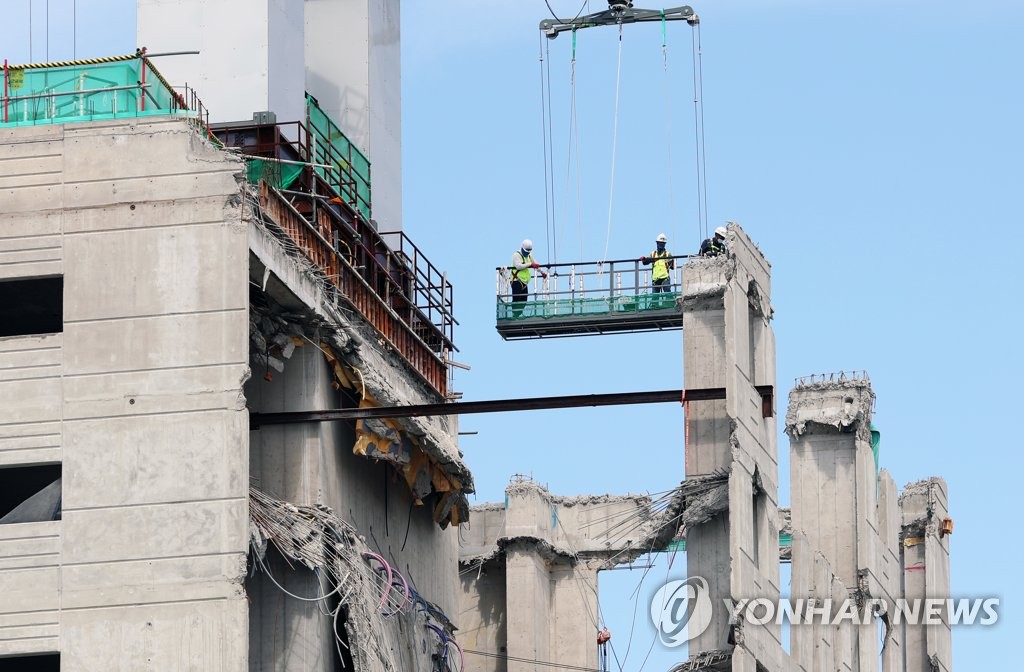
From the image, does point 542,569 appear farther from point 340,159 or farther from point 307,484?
point 307,484

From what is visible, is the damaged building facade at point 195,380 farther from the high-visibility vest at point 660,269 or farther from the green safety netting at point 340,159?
the high-visibility vest at point 660,269

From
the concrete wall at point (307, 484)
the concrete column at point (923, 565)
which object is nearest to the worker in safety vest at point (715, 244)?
the concrete wall at point (307, 484)

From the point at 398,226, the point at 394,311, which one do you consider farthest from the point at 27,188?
the point at 398,226

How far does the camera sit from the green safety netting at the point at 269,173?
5438cm

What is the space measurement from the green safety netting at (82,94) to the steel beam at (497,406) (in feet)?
21.5

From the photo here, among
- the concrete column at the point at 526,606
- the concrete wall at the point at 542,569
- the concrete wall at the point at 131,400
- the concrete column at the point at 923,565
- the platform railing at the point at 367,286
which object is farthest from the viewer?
the concrete column at the point at 923,565

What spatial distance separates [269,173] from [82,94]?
471 cm

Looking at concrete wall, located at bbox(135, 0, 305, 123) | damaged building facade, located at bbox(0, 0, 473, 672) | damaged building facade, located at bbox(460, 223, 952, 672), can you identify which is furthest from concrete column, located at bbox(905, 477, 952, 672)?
concrete wall, located at bbox(135, 0, 305, 123)

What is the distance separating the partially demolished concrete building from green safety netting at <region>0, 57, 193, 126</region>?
0.06 metres

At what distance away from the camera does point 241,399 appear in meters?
48.0

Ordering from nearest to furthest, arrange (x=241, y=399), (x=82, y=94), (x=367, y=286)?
(x=241, y=399) → (x=82, y=94) → (x=367, y=286)

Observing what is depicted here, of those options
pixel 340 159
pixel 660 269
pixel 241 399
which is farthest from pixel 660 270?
pixel 241 399

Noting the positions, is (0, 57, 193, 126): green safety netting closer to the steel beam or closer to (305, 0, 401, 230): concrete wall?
the steel beam

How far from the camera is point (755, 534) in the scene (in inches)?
2064
